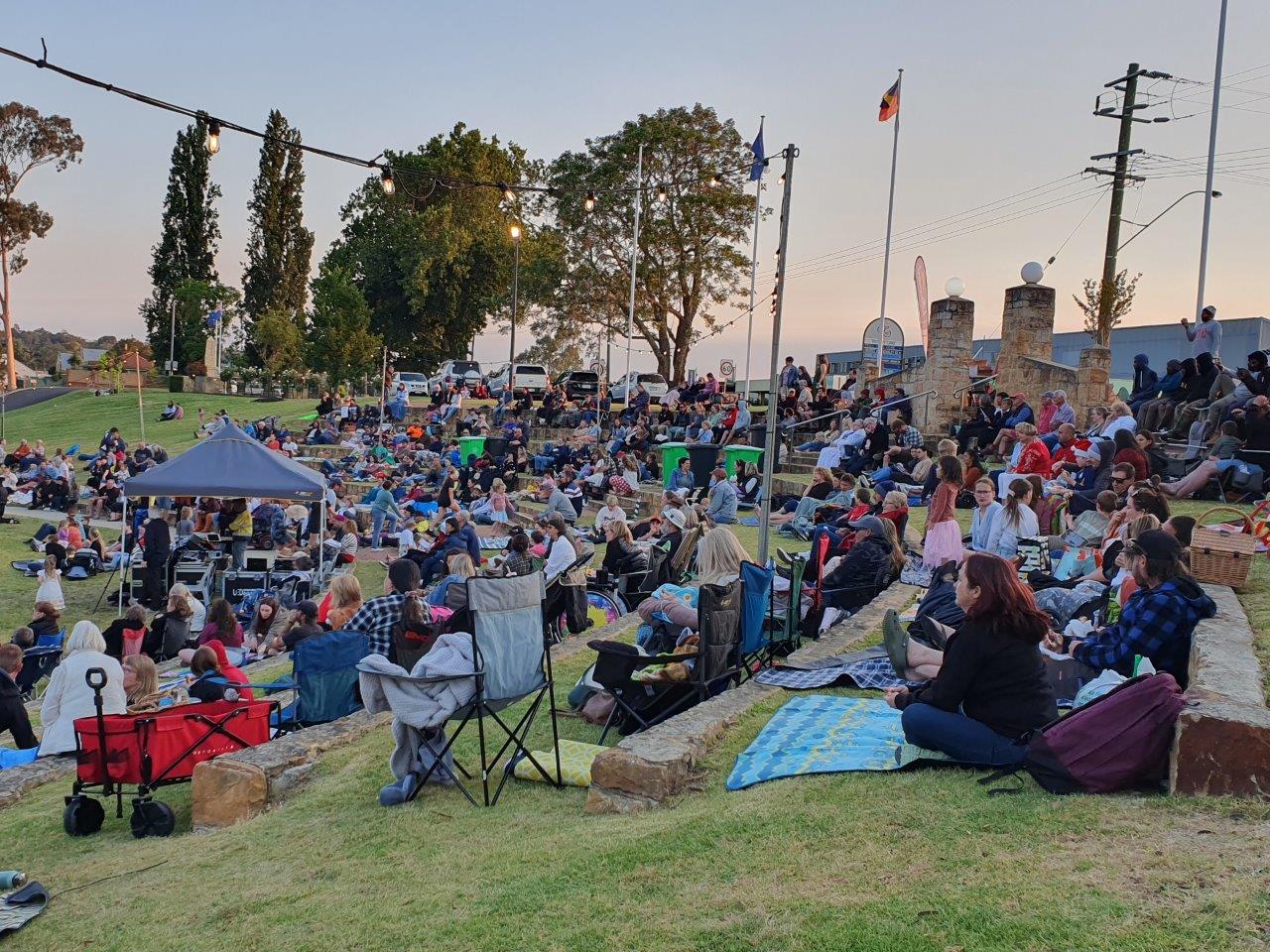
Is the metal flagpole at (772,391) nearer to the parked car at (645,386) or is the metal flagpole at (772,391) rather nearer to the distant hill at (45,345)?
the parked car at (645,386)

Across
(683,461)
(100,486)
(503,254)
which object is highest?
(503,254)

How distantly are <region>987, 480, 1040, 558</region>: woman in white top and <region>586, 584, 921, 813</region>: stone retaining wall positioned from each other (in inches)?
178

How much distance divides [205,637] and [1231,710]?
802 cm

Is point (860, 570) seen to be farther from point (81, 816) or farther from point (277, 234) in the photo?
point (277, 234)

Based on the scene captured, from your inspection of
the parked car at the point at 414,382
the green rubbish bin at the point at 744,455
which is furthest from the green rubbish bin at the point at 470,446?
the parked car at the point at 414,382

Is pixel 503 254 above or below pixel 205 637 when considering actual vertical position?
above

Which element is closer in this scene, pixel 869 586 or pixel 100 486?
pixel 869 586

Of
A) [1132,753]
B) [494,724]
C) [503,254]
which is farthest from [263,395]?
[1132,753]

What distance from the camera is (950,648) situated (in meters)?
4.65

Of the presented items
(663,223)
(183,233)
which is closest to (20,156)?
(183,233)

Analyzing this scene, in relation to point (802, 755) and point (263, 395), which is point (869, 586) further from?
point (263, 395)

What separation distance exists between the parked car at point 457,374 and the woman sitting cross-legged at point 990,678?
37023mm

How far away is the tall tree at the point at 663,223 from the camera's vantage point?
41125 millimetres

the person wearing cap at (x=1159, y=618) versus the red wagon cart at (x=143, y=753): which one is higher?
the person wearing cap at (x=1159, y=618)
